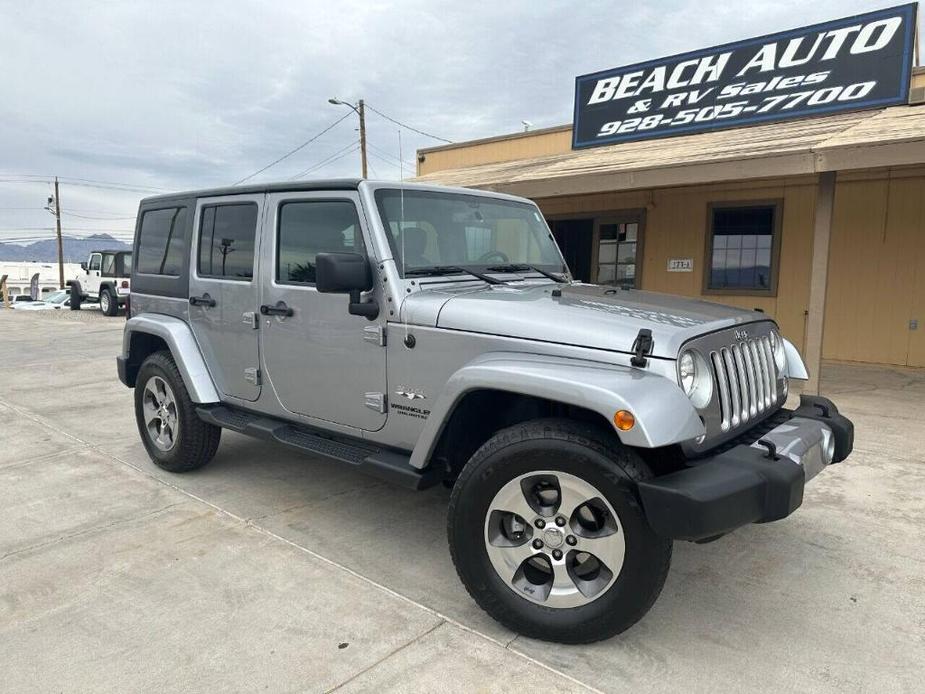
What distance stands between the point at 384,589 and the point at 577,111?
919 centimetres

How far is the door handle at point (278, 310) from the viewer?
3.61 meters

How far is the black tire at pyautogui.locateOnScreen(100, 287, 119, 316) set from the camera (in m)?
19.6

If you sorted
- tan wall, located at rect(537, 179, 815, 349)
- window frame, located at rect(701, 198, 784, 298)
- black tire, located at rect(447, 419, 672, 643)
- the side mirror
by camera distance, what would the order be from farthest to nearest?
window frame, located at rect(701, 198, 784, 298) < tan wall, located at rect(537, 179, 815, 349) < the side mirror < black tire, located at rect(447, 419, 672, 643)

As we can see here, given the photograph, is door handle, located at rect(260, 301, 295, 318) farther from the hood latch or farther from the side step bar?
the hood latch

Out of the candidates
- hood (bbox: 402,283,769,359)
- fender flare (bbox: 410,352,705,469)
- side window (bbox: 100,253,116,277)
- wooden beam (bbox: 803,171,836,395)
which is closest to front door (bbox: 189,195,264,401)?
hood (bbox: 402,283,769,359)

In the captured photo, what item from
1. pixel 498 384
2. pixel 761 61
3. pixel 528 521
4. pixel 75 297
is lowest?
pixel 528 521

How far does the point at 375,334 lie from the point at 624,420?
4.47 feet

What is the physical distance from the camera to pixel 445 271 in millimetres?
3314

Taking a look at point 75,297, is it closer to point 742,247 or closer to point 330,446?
point 742,247

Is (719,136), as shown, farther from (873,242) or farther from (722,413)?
(722,413)

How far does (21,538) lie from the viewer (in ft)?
11.7

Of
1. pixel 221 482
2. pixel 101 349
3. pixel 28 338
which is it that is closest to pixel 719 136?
pixel 221 482

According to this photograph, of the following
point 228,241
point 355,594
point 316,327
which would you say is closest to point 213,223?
point 228,241

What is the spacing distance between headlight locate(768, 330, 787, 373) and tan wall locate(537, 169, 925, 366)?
6.90 meters
